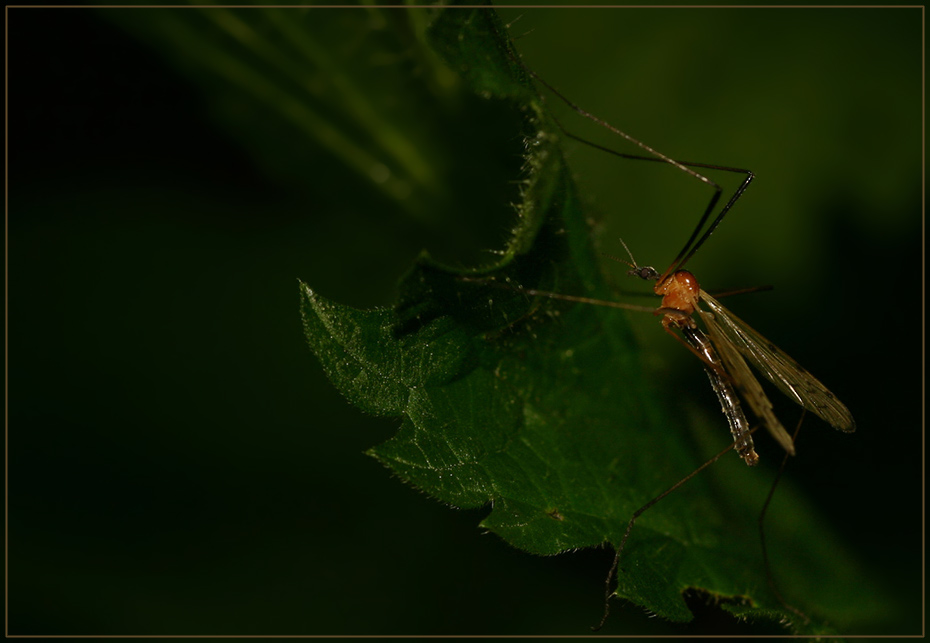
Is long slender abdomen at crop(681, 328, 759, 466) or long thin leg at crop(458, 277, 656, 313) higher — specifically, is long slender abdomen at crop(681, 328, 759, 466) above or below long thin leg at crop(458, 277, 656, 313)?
below

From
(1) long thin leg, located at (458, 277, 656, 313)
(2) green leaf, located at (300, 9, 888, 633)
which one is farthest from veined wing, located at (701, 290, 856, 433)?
(1) long thin leg, located at (458, 277, 656, 313)

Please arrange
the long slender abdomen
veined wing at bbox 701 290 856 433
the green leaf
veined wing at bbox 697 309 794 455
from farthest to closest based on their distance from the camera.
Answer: veined wing at bbox 701 290 856 433 → the long slender abdomen → veined wing at bbox 697 309 794 455 → the green leaf

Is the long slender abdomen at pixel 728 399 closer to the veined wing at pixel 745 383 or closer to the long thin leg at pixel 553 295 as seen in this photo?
the veined wing at pixel 745 383

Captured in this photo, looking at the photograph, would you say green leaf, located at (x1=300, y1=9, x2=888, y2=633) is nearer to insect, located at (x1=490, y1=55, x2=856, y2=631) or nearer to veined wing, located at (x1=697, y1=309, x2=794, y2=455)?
veined wing, located at (x1=697, y1=309, x2=794, y2=455)

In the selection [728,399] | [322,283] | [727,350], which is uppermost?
[322,283]

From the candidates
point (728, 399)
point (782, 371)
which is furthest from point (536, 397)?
point (782, 371)

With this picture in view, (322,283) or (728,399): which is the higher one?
(322,283)

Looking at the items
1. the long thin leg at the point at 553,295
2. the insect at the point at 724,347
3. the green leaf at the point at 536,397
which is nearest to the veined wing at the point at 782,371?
the insect at the point at 724,347

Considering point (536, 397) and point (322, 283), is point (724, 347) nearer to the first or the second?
point (536, 397)
